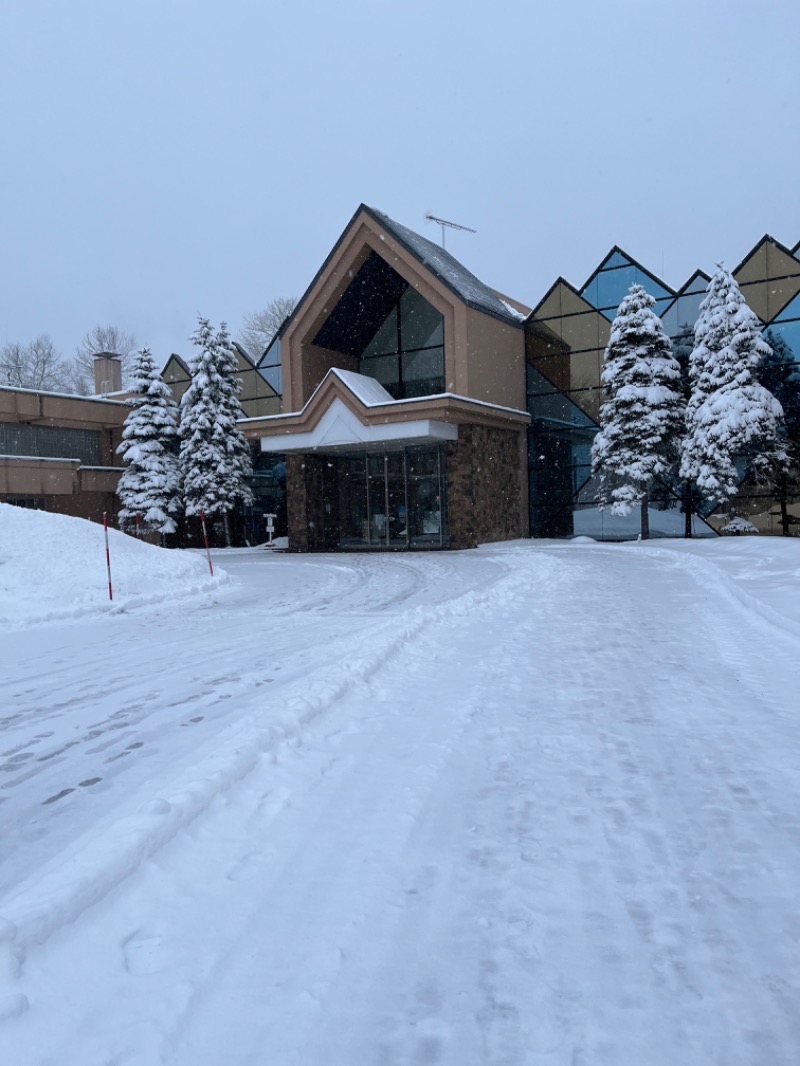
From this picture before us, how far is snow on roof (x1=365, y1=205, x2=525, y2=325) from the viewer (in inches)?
1068

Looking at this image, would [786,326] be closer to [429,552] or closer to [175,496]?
[429,552]

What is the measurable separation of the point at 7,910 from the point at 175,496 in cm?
3272

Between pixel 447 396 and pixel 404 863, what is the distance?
2224 cm

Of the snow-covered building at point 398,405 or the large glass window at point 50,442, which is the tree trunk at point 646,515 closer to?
the snow-covered building at point 398,405

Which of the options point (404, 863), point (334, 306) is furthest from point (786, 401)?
point (404, 863)

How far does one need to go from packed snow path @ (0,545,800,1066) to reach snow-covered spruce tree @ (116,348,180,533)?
2735cm

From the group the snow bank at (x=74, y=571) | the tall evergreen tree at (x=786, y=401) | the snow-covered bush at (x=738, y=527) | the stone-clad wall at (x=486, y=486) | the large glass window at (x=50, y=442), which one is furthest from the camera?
the large glass window at (x=50, y=442)

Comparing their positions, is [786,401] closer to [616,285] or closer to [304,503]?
[616,285]

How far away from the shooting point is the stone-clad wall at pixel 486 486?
26.7m

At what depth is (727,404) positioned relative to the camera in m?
24.0

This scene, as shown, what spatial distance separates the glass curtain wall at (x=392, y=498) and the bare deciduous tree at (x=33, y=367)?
3757cm

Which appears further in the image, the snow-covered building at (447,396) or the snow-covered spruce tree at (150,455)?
the snow-covered spruce tree at (150,455)

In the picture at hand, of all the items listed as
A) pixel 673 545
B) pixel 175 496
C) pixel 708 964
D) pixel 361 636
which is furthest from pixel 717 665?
pixel 175 496

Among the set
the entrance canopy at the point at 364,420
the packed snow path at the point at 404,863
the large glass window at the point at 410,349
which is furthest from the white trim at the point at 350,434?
the packed snow path at the point at 404,863
